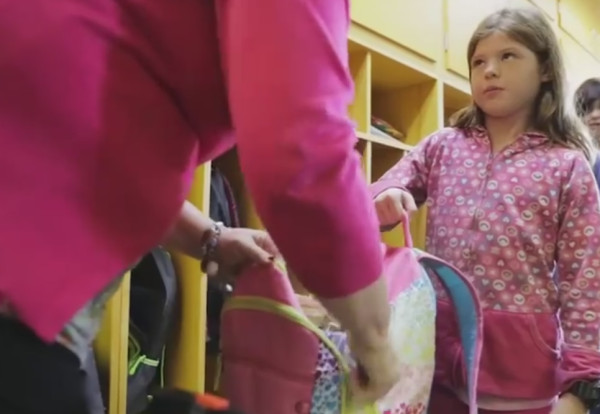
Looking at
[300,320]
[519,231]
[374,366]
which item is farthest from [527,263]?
[374,366]

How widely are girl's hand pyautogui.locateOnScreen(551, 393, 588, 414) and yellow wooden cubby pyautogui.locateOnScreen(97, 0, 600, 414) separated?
62 cm

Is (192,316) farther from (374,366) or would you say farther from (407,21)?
(407,21)

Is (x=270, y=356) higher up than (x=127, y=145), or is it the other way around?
(x=127, y=145)

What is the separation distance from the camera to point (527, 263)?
113 cm

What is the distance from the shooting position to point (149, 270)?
4.22 feet

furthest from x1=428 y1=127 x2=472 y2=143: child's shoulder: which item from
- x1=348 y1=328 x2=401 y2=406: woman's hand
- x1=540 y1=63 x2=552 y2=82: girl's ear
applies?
x1=348 y1=328 x2=401 y2=406: woman's hand

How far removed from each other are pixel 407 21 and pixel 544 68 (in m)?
0.78

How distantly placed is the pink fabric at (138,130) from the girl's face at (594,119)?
1.77 meters

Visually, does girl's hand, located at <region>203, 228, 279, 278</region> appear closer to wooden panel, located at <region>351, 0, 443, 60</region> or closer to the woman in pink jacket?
the woman in pink jacket

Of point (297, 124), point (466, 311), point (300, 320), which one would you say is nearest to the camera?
point (297, 124)

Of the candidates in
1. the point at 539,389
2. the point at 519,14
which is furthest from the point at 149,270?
the point at 519,14

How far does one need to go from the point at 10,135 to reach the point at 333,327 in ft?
1.58

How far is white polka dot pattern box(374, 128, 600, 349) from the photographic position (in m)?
1.10

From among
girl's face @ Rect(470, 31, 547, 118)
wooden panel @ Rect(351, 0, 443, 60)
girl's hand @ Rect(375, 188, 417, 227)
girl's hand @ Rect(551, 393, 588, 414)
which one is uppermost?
wooden panel @ Rect(351, 0, 443, 60)
